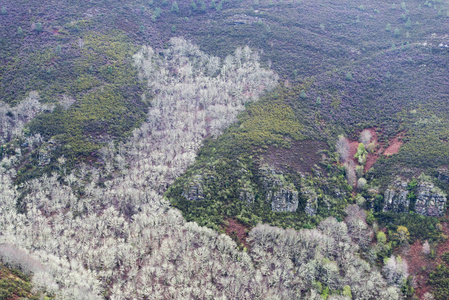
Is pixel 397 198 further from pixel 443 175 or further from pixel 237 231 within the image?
pixel 237 231

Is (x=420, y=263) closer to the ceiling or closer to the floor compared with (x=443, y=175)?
closer to the floor

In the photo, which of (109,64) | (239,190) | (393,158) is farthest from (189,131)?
(393,158)

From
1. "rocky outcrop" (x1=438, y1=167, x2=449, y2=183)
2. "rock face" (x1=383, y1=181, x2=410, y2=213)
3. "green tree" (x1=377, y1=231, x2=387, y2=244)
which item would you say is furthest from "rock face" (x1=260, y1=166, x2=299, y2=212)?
"rocky outcrop" (x1=438, y1=167, x2=449, y2=183)

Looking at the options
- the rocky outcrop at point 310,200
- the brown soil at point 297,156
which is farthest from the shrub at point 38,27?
the rocky outcrop at point 310,200

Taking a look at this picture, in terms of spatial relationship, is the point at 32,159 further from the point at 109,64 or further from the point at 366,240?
the point at 366,240

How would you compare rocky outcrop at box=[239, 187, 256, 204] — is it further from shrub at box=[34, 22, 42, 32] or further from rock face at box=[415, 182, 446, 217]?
shrub at box=[34, 22, 42, 32]

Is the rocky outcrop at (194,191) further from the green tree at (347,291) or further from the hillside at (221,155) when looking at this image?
the green tree at (347,291)

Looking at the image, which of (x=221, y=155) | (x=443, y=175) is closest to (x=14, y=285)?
(x=221, y=155)
